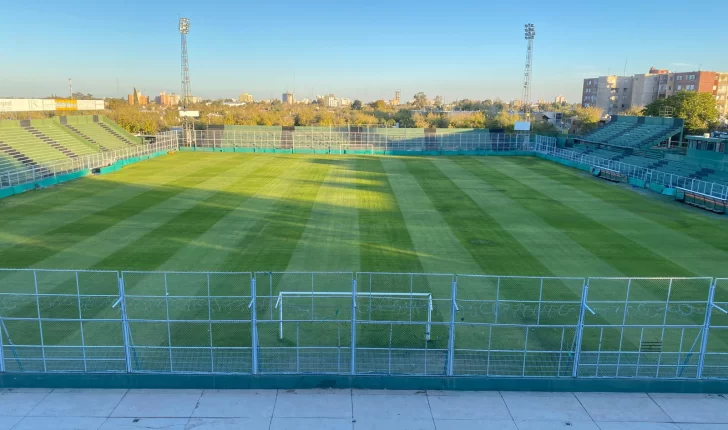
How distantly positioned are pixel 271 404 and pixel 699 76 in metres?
130

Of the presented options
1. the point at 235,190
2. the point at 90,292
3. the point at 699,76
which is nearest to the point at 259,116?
the point at 235,190

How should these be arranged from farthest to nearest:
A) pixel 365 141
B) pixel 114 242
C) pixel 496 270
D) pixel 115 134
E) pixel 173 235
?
pixel 365 141 → pixel 115 134 → pixel 173 235 → pixel 114 242 → pixel 496 270

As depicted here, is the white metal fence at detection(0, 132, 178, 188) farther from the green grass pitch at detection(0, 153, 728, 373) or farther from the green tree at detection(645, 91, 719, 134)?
the green tree at detection(645, 91, 719, 134)

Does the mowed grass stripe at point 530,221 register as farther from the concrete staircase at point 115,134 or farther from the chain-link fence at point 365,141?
the concrete staircase at point 115,134

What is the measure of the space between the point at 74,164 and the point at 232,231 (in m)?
24.6

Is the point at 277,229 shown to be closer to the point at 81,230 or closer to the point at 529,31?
the point at 81,230

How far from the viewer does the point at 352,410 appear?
34.7 feet

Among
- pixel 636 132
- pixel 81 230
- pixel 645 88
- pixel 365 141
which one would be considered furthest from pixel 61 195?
pixel 645 88

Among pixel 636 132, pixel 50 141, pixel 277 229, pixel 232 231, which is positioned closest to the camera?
pixel 232 231

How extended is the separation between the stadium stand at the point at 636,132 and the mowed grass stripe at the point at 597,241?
73.1ft

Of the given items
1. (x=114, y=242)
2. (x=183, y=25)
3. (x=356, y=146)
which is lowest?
(x=114, y=242)

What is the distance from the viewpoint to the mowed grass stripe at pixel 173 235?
63.9 ft

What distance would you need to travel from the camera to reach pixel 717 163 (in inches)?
1513

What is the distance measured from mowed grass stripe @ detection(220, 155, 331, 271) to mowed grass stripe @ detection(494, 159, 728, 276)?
14366mm
